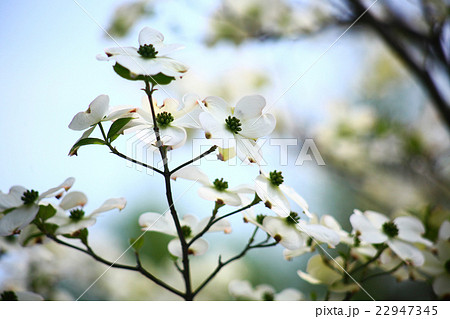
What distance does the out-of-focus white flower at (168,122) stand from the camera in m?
0.39

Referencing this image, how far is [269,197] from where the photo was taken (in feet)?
1.32

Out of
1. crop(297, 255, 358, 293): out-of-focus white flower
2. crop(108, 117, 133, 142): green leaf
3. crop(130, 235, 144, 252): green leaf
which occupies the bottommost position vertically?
crop(297, 255, 358, 293): out-of-focus white flower

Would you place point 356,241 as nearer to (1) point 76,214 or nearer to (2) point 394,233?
(2) point 394,233

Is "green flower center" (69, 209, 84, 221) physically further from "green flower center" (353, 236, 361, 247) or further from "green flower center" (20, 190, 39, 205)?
"green flower center" (353, 236, 361, 247)

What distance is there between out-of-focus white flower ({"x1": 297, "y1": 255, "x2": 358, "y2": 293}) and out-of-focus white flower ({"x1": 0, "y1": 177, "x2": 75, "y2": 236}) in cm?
31

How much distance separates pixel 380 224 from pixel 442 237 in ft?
0.32

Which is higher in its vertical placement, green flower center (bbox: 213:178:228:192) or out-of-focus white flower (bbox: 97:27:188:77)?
out-of-focus white flower (bbox: 97:27:188:77)

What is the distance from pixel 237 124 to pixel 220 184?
0.23ft

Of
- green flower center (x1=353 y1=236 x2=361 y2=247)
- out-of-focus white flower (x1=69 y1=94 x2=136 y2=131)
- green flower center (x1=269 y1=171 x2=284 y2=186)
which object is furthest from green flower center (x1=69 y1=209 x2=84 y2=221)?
green flower center (x1=353 y1=236 x2=361 y2=247)

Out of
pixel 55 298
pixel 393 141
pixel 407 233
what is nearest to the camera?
pixel 407 233

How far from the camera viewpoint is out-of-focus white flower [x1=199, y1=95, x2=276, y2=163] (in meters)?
0.38

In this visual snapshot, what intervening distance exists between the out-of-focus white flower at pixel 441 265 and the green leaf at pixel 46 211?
0.46 metres
